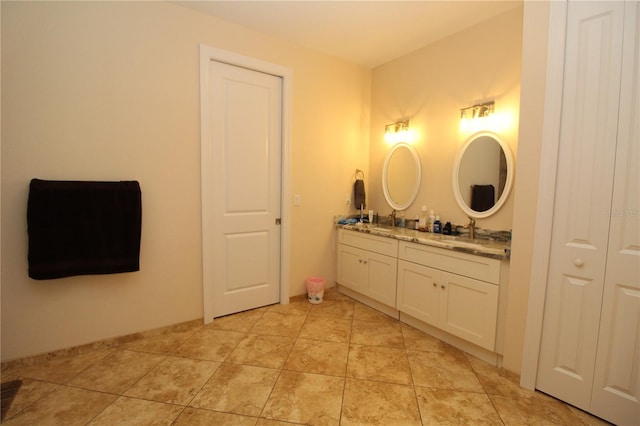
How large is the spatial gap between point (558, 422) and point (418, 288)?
1127mm

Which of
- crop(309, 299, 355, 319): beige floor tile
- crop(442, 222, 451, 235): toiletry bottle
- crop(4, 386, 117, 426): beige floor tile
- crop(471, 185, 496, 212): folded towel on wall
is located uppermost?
crop(471, 185, 496, 212): folded towel on wall

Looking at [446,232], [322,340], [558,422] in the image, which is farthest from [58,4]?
[558,422]

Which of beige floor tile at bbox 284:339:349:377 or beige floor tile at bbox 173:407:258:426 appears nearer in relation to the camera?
beige floor tile at bbox 173:407:258:426

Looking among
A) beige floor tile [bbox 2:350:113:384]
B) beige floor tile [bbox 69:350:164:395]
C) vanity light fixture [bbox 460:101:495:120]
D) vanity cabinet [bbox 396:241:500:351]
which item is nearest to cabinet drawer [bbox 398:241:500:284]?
vanity cabinet [bbox 396:241:500:351]

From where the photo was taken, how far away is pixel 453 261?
7.13ft

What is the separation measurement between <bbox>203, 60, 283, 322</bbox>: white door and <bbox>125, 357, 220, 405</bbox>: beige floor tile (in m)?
0.60

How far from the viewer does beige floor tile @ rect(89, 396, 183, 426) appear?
1.47m

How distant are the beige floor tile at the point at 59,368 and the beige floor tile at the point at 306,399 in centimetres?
137

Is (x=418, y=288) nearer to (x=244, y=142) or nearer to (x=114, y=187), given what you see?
(x=244, y=142)

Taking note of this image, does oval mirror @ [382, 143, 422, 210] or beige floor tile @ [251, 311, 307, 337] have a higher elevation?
oval mirror @ [382, 143, 422, 210]

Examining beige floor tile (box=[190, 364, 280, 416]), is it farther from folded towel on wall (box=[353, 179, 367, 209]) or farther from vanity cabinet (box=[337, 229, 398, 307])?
folded towel on wall (box=[353, 179, 367, 209])

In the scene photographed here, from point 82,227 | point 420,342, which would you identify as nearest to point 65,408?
point 82,227

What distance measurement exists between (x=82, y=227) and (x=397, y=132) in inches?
119

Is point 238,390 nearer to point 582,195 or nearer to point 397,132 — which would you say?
point 582,195
